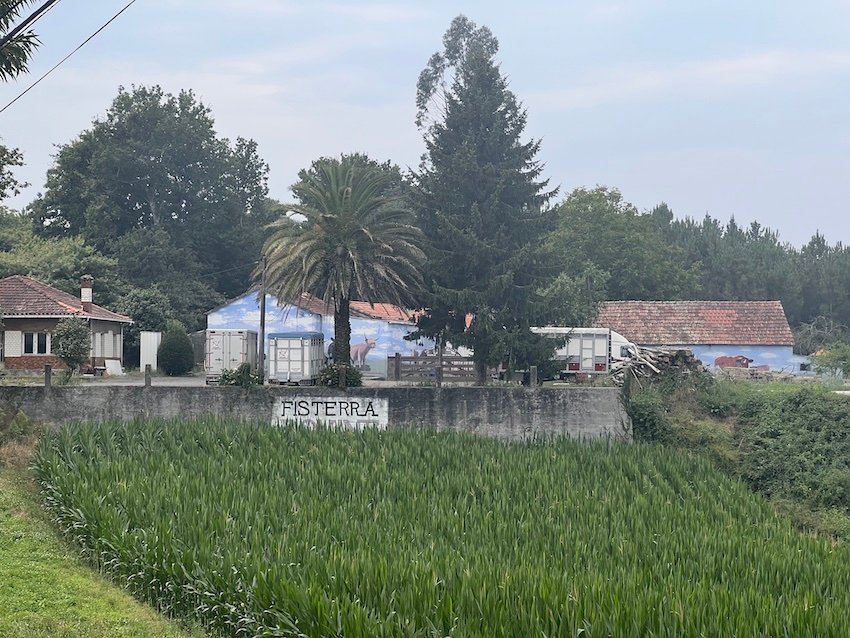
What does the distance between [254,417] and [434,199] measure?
13.7 m

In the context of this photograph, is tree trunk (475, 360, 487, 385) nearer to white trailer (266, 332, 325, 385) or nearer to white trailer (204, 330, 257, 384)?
white trailer (266, 332, 325, 385)

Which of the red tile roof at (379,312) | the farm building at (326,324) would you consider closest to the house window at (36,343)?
the farm building at (326,324)

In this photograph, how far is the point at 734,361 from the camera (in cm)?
5931

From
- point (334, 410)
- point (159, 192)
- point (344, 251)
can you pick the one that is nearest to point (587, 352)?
point (344, 251)

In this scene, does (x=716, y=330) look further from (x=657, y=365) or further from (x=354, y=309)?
(x=657, y=365)

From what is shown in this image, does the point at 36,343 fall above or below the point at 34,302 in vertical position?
below

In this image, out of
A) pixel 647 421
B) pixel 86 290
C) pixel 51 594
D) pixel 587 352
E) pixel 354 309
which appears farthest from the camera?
pixel 354 309

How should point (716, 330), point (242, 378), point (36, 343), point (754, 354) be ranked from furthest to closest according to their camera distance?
point (716, 330)
point (754, 354)
point (36, 343)
point (242, 378)

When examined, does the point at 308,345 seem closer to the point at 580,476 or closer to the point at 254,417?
the point at 254,417

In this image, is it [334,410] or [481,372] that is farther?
[481,372]

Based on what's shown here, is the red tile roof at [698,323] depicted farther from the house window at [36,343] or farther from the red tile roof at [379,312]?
the house window at [36,343]

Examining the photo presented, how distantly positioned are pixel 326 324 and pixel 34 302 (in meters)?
12.7

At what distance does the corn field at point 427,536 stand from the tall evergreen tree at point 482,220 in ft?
35.0

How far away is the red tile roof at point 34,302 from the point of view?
47.9 metres
